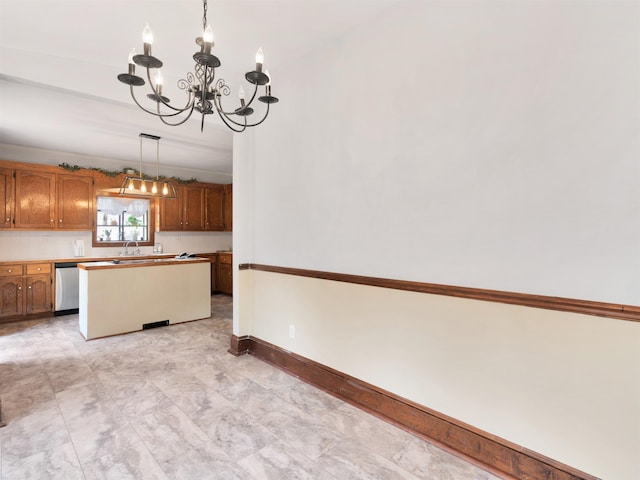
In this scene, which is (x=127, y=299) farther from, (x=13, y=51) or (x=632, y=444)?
(x=632, y=444)

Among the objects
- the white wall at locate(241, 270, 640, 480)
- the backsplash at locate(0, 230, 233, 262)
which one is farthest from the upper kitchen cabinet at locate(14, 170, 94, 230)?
the white wall at locate(241, 270, 640, 480)

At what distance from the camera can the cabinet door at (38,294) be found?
5.08m

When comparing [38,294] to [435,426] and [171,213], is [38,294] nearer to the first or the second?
[171,213]

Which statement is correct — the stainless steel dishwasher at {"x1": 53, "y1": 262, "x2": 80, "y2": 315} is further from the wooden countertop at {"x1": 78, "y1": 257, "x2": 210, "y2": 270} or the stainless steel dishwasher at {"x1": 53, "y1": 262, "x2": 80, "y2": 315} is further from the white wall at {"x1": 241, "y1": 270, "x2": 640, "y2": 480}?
the white wall at {"x1": 241, "y1": 270, "x2": 640, "y2": 480}

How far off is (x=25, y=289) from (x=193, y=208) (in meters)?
3.05

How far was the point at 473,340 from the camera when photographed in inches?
75.1

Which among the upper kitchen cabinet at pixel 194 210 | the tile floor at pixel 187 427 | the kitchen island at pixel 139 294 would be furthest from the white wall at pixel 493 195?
the upper kitchen cabinet at pixel 194 210

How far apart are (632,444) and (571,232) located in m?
0.96

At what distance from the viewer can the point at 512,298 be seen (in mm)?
1750

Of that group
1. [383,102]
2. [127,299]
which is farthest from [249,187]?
[127,299]

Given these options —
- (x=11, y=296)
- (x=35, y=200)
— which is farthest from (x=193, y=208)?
(x=11, y=296)

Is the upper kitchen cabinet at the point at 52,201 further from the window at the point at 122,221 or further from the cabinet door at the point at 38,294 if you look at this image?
the cabinet door at the point at 38,294

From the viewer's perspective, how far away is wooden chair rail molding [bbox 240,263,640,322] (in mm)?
1462

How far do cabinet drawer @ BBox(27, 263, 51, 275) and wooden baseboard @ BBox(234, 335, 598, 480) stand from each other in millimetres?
4491
